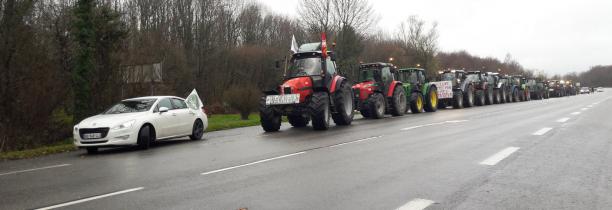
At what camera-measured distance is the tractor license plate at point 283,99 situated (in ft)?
52.2

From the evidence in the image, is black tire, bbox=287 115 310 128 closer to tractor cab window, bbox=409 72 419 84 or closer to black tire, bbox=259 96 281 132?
black tire, bbox=259 96 281 132

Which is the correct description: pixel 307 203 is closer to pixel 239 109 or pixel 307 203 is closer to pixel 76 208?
pixel 76 208

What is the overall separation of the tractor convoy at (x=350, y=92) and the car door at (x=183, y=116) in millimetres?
2495

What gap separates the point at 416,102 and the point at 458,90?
7316 mm

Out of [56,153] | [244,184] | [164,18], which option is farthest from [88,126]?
Answer: [164,18]

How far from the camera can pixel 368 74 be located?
77.1 feet

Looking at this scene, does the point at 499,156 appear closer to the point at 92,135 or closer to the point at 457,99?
the point at 92,135

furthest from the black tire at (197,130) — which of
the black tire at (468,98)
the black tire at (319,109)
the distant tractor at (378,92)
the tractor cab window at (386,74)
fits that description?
the black tire at (468,98)

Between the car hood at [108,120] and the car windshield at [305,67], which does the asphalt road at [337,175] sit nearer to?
the car hood at [108,120]

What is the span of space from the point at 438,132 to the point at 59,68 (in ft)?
39.0

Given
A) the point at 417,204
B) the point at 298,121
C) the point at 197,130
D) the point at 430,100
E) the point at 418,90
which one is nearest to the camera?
the point at 417,204

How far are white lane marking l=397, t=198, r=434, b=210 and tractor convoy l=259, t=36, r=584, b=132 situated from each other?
10.2 meters

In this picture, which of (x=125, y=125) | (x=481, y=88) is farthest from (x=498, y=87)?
(x=125, y=125)

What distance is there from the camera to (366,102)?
2188 cm
